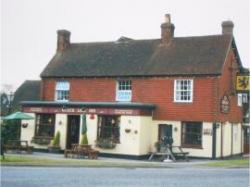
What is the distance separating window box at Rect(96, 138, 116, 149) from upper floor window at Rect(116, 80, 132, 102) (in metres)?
3.87

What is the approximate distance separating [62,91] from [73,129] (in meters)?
4.38

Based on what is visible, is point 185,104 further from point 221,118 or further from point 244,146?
point 244,146

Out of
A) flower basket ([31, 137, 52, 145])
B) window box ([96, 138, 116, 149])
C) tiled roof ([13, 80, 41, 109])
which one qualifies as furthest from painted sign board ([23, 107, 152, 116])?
tiled roof ([13, 80, 41, 109])

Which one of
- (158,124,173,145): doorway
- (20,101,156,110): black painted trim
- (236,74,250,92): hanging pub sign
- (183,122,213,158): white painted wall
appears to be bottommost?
(183,122,213,158): white painted wall

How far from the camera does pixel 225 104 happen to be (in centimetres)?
3272

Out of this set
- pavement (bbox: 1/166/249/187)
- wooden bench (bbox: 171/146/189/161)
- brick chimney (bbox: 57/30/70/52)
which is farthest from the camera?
brick chimney (bbox: 57/30/70/52)

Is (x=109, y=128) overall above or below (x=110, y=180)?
above

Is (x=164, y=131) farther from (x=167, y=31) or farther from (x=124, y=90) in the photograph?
(x=167, y=31)

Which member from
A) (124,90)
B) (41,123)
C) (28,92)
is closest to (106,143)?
(124,90)

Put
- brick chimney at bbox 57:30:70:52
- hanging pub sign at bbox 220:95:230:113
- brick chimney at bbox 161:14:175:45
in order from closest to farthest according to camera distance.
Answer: hanging pub sign at bbox 220:95:230:113 < brick chimney at bbox 161:14:175:45 < brick chimney at bbox 57:30:70:52

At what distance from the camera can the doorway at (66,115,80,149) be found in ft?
110

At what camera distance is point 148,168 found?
23.3 meters

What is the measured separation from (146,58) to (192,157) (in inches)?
332

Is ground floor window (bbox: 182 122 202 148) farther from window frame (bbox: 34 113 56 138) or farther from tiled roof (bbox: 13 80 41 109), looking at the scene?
tiled roof (bbox: 13 80 41 109)
